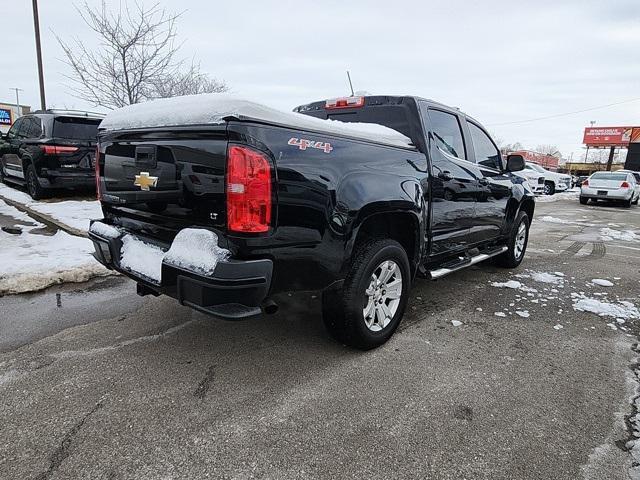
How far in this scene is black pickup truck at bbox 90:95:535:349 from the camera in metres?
2.28

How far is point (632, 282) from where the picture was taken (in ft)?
17.7

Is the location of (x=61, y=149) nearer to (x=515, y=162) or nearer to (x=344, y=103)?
(x=344, y=103)

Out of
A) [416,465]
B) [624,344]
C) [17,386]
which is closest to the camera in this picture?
[416,465]

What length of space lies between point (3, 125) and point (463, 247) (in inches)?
1979

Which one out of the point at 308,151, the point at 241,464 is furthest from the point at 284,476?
the point at 308,151

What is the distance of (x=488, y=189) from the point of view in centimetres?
472

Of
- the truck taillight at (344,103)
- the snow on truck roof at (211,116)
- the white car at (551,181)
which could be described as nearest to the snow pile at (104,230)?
the snow on truck roof at (211,116)

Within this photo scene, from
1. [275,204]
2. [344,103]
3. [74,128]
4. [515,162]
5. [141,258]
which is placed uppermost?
[344,103]

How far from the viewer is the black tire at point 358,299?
2.91 metres

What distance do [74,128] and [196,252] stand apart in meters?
7.23

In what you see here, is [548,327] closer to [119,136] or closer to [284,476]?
[284,476]

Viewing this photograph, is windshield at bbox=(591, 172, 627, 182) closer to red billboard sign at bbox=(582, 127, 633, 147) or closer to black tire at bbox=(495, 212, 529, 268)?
black tire at bbox=(495, 212, 529, 268)

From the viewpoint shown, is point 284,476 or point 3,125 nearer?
point 284,476

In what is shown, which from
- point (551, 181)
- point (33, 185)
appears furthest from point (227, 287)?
point (551, 181)
